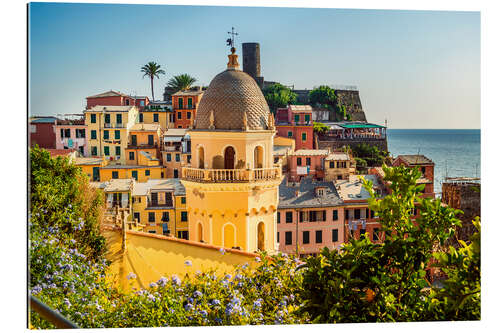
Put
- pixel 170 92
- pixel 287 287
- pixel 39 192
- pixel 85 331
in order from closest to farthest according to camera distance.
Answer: pixel 85 331, pixel 287 287, pixel 39 192, pixel 170 92

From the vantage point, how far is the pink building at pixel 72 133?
491 centimetres

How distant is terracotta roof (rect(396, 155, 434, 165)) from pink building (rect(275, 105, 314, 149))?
1206 millimetres

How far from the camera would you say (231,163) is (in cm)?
566

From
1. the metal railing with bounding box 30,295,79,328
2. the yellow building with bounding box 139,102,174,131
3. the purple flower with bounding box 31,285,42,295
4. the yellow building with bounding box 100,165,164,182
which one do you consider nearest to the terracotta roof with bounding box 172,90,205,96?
the yellow building with bounding box 139,102,174,131

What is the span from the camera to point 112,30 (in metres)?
4.78

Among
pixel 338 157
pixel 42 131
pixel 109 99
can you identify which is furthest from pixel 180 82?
pixel 338 157

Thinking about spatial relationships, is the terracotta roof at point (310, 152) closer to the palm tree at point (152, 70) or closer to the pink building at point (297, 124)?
the pink building at point (297, 124)

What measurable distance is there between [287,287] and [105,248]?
1685mm

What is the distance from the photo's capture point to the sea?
5.17 meters

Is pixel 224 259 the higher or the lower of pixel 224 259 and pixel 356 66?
the lower

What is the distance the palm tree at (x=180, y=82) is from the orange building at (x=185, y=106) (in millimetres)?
79

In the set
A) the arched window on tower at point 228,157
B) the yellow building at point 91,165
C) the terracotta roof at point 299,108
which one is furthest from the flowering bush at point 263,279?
the terracotta roof at point 299,108
